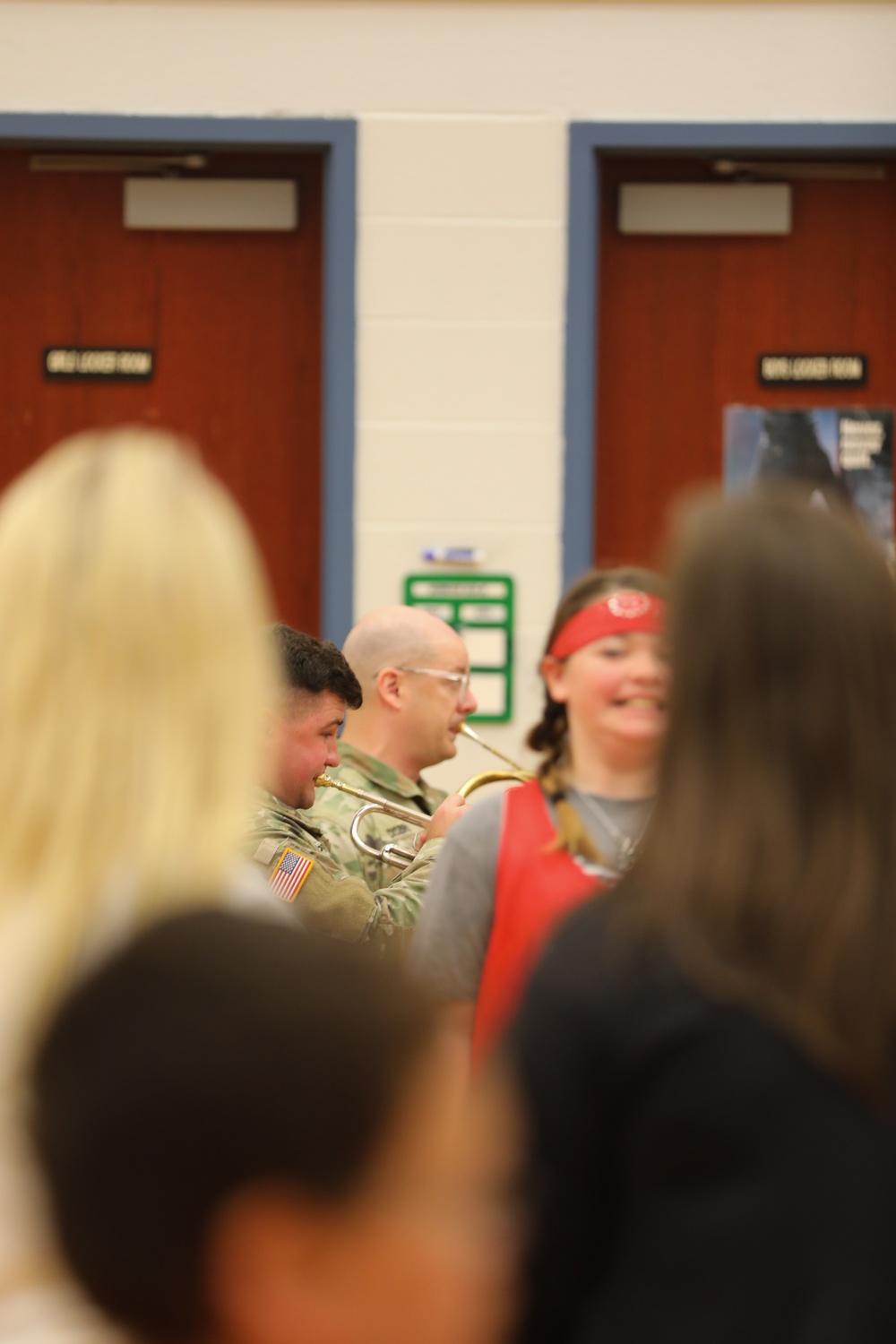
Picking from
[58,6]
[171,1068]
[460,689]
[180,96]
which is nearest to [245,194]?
[180,96]

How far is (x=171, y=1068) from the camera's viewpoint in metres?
0.75

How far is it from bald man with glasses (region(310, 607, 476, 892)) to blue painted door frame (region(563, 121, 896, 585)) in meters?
0.79

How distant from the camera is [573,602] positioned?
248 cm

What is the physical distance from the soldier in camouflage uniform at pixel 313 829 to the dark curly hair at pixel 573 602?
0.58 m

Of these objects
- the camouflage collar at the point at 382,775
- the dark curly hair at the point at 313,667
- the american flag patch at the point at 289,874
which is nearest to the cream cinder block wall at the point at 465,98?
the camouflage collar at the point at 382,775

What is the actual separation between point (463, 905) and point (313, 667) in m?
1.33

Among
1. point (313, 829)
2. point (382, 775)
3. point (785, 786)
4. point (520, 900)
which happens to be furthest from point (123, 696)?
point (382, 775)

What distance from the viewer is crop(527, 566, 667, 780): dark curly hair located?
2.46 m

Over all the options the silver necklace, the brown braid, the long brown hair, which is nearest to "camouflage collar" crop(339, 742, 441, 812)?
the brown braid

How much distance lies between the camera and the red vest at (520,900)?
7.05ft

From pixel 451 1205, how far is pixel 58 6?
15.7ft

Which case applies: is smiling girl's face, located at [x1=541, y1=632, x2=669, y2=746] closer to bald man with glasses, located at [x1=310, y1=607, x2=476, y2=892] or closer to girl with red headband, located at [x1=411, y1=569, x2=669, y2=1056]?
girl with red headband, located at [x1=411, y1=569, x2=669, y2=1056]

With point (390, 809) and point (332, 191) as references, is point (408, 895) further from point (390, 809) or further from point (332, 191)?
point (332, 191)

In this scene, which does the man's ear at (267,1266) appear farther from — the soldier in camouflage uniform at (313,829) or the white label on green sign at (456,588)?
the white label on green sign at (456,588)
